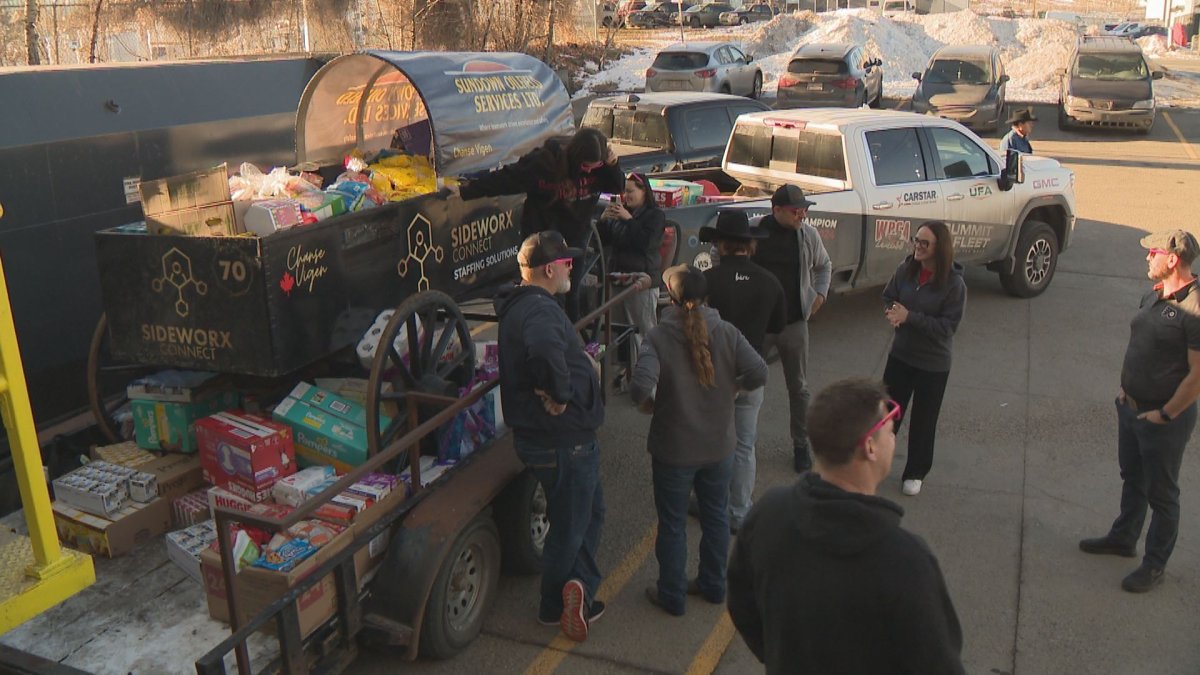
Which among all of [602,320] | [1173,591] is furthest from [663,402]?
[1173,591]

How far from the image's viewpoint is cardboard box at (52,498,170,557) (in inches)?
177

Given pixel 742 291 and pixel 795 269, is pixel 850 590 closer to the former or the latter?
pixel 742 291

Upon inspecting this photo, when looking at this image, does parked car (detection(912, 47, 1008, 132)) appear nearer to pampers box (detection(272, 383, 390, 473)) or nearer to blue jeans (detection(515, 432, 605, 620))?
blue jeans (detection(515, 432, 605, 620))

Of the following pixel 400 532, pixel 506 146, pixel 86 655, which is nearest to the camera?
pixel 86 655

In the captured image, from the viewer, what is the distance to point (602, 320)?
22.1ft

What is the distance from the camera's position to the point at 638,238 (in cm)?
691

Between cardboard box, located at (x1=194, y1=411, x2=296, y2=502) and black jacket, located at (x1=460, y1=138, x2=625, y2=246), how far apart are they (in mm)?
2011

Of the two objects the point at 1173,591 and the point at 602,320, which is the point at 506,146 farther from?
the point at 1173,591

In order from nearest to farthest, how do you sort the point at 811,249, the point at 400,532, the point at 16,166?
1. the point at 400,532
2. the point at 16,166
3. the point at 811,249

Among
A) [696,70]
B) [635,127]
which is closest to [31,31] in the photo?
[635,127]

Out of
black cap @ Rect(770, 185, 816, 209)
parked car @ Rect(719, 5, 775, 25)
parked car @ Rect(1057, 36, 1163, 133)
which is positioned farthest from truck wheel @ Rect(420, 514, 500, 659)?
parked car @ Rect(719, 5, 775, 25)

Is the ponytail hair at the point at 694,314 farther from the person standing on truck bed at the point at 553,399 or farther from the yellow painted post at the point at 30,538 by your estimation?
the yellow painted post at the point at 30,538

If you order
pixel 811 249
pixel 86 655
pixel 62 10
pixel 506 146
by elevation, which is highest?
pixel 62 10

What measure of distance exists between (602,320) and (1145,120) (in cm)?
1960
